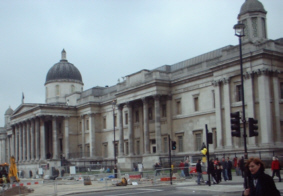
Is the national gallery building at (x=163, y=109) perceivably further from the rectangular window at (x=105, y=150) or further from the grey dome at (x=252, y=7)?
the rectangular window at (x=105, y=150)

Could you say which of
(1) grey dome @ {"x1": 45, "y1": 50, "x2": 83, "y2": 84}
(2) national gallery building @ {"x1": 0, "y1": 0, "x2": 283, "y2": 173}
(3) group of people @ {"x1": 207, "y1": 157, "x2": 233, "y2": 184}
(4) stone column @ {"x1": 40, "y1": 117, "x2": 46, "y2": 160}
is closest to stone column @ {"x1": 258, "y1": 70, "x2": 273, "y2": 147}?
(2) national gallery building @ {"x1": 0, "y1": 0, "x2": 283, "y2": 173}

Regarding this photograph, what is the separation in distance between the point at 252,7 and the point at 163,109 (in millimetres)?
16969

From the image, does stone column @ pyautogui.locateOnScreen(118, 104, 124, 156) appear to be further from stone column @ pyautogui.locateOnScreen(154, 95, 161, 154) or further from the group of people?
the group of people

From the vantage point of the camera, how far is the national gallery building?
42.4m

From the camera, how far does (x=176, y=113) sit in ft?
178

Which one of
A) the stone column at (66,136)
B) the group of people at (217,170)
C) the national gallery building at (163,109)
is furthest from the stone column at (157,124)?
the stone column at (66,136)

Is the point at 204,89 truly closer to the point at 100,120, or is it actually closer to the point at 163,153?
the point at 163,153

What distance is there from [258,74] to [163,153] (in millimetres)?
16260

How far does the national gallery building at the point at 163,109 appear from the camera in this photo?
42.4m

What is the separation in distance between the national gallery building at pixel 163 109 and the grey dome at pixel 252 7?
0.05 m

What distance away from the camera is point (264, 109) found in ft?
136

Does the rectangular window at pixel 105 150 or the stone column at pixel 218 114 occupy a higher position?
the stone column at pixel 218 114

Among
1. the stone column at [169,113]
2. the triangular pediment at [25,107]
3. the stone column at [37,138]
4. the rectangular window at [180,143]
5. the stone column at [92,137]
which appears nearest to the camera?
the rectangular window at [180,143]

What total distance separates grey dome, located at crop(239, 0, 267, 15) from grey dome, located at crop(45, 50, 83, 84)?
43654 millimetres
